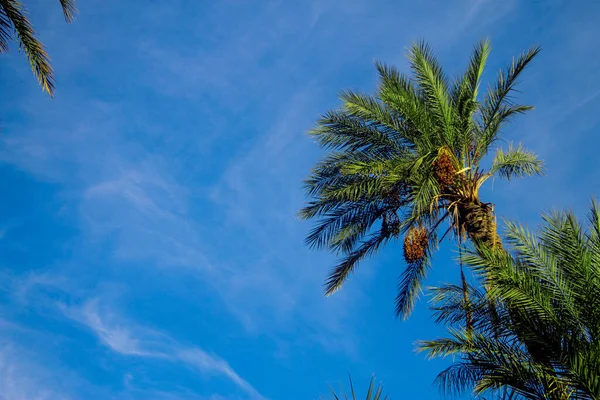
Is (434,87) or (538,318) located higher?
(434,87)

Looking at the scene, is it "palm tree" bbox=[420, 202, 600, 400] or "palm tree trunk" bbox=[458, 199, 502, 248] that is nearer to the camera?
"palm tree" bbox=[420, 202, 600, 400]

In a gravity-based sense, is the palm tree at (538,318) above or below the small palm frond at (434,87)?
below

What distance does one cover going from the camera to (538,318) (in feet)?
26.7

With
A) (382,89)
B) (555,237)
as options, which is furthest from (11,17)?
(555,237)

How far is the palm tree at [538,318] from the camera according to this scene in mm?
7398

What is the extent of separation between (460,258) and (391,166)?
3.06 meters

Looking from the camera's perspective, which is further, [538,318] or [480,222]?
[480,222]

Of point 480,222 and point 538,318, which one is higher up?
point 480,222

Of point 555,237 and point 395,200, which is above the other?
point 395,200

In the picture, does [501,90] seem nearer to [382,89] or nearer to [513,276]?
[382,89]

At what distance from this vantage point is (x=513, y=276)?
8234mm

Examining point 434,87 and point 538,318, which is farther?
point 434,87

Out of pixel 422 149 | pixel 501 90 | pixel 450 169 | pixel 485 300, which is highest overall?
pixel 501 90

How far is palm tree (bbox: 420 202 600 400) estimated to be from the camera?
24.3 feet
